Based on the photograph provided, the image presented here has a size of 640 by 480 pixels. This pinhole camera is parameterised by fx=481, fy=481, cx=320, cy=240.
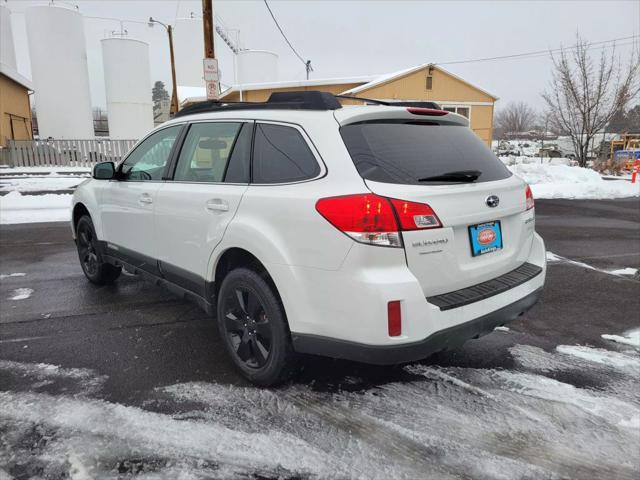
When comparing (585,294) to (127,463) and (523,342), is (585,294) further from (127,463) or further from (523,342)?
(127,463)

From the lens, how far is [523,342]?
151 inches

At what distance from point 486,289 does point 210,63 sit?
9.07 m

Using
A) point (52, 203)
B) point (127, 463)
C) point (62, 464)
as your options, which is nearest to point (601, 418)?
point (127, 463)

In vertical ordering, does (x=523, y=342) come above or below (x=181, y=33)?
below

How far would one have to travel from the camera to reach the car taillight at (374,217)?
7.88ft

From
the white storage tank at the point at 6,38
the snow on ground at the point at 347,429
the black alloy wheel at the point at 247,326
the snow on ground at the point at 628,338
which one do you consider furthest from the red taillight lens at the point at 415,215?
the white storage tank at the point at 6,38

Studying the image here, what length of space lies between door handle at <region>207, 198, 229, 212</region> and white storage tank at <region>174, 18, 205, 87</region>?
1927 inches

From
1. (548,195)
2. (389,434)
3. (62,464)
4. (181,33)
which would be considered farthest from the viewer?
(181,33)

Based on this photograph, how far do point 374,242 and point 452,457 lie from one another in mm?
1149

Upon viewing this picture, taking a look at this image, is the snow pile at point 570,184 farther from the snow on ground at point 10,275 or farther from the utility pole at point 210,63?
the snow on ground at point 10,275

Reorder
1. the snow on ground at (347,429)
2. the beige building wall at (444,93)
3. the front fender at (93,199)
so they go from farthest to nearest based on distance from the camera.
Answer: the beige building wall at (444,93) < the front fender at (93,199) < the snow on ground at (347,429)

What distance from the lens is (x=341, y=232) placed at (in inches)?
95.9

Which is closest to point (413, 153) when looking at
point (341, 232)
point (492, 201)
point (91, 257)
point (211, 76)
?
point (492, 201)

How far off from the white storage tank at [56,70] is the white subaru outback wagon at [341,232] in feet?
93.4
